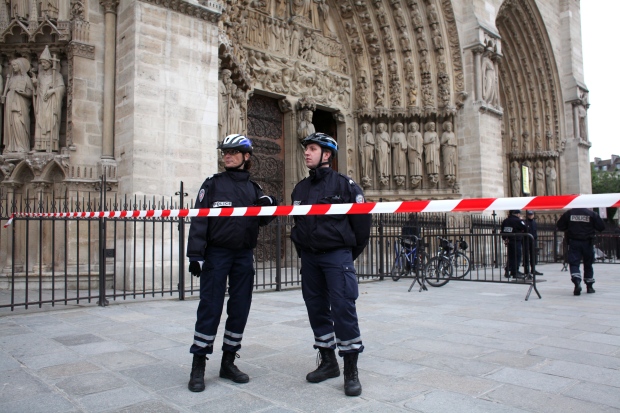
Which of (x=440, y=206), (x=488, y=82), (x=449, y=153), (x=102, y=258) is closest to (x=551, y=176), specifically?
(x=488, y=82)

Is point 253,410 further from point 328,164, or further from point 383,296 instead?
point 383,296

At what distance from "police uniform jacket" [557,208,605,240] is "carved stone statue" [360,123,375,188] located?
8167 mm

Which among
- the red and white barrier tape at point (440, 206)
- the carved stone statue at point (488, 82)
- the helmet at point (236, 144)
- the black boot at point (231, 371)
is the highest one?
the carved stone statue at point (488, 82)

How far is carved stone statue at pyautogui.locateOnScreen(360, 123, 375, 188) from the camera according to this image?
53.7 feet

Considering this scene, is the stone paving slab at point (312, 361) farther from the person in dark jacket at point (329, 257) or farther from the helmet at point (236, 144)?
the helmet at point (236, 144)

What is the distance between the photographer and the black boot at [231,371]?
11.6 feet

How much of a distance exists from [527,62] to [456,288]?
51.6 ft

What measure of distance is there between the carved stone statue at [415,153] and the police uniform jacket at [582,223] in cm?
793

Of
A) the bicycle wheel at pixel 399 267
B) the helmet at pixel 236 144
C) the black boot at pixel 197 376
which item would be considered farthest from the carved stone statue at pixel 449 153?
the black boot at pixel 197 376

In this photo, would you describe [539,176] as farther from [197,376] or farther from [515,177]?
[197,376]

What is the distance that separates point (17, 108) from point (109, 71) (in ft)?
5.79

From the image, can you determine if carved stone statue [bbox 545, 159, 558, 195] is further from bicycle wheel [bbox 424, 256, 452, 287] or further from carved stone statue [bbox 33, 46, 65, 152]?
carved stone statue [bbox 33, 46, 65, 152]

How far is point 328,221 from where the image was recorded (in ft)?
11.6

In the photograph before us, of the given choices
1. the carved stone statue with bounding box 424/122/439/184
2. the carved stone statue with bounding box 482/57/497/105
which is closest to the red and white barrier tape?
the carved stone statue with bounding box 424/122/439/184
